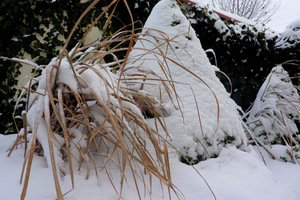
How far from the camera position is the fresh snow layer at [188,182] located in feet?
2.05

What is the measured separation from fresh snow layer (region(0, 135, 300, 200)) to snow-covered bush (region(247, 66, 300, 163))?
631 mm

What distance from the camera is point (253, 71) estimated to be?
11.3ft

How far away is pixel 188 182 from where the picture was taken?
2.61ft

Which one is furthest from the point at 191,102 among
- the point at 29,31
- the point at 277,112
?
the point at 29,31

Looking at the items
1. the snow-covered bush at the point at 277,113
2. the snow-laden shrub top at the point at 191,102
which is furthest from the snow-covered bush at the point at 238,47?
the snow-laden shrub top at the point at 191,102

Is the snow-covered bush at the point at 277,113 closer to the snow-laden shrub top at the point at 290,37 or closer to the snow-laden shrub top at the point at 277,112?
the snow-laden shrub top at the point at 277,112

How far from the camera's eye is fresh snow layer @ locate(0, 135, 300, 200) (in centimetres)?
62

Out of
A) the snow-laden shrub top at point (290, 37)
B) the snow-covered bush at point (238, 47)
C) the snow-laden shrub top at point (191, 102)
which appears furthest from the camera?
the snow-laden shrub top at point (290, 37)

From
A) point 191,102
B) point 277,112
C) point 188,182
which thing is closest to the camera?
point 188,182

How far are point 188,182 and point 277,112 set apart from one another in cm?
126

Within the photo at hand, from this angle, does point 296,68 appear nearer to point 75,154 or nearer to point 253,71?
point 253,71

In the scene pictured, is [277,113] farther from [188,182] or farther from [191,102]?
[188,182]

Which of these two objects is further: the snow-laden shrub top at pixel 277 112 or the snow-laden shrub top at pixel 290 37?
the snow-laden shrub top at pixel 290 37

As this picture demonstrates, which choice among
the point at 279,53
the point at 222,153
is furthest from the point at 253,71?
the point at 222,153
